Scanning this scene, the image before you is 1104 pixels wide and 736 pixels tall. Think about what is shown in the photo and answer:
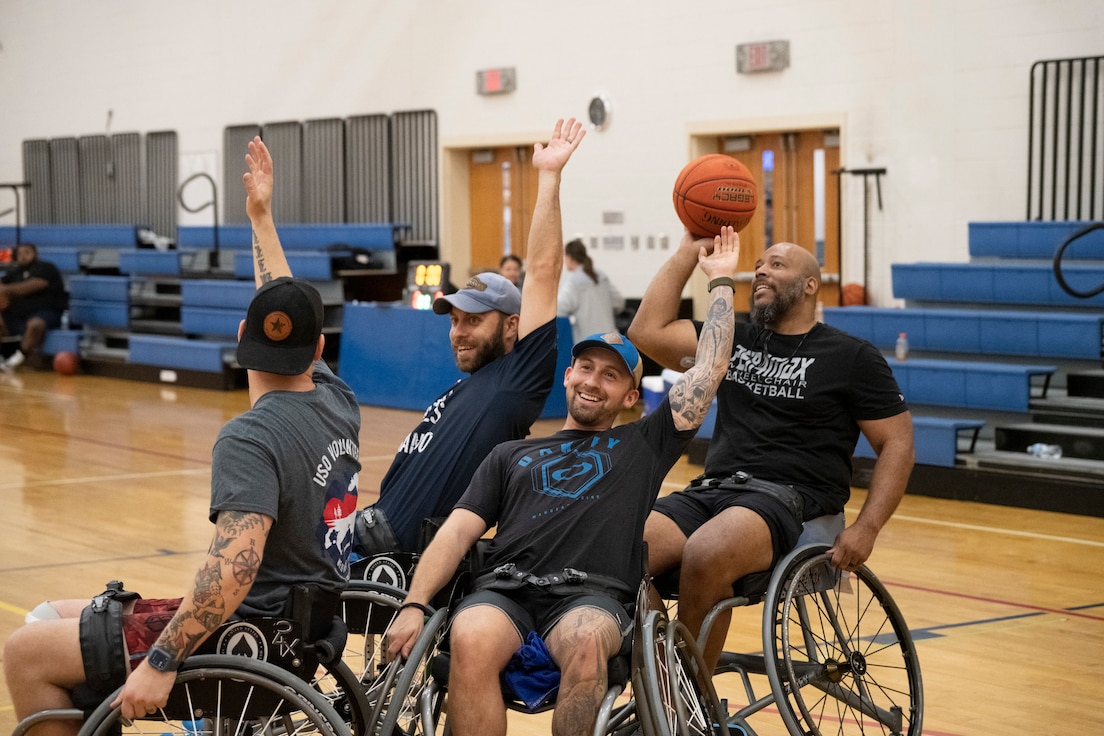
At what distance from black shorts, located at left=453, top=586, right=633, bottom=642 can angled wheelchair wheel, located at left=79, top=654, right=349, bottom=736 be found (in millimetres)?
445

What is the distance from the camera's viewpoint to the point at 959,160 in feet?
31.3

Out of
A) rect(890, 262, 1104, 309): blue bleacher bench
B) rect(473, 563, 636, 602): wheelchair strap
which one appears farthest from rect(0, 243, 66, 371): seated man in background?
rect(473, 563, 636, 602): wheelchair strap

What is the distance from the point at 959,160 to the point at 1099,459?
2.96m

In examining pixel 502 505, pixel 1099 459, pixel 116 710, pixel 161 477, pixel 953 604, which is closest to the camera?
Answer: pixel 116 710

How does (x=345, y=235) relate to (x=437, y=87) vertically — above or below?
below

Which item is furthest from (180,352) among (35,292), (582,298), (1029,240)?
(1029,240)

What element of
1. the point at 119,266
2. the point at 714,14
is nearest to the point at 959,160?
the point at 714,14

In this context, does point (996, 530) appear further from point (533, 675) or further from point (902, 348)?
point (533, 675)

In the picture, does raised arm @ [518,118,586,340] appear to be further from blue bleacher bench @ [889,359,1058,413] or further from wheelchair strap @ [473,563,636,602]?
blue bleacher bench @ [889,359,1058,413]

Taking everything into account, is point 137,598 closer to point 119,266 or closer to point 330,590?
point 330,590

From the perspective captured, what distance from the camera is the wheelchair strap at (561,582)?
297cm

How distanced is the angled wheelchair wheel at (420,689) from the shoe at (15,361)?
13.2 meters

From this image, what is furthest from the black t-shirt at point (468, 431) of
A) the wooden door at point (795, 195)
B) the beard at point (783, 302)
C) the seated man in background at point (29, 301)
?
the seated man in background at point (29, 301)

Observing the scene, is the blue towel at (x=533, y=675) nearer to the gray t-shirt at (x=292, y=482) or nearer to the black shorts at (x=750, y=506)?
the gray t-shirt at (x=292, y=482)
